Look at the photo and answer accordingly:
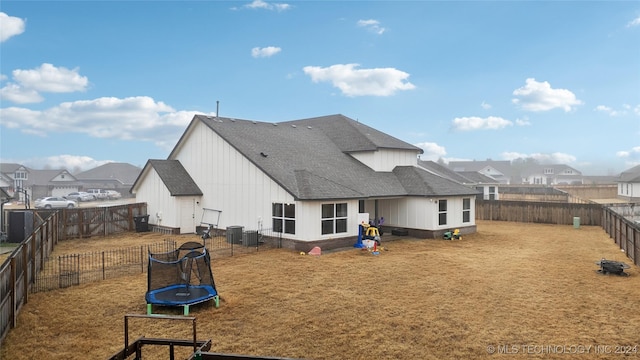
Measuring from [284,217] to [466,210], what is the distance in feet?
41.0

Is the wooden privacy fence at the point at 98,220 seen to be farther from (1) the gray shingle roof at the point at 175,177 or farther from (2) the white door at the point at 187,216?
(2) the white door at the point at 187,216

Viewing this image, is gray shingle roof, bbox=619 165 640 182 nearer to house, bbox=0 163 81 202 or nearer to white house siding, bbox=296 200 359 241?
white house siding, bbox=296 200 359 241

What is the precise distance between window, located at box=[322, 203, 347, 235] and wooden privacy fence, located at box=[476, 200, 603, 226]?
19121 mm

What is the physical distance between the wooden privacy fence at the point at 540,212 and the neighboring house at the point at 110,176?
8926 centimetres

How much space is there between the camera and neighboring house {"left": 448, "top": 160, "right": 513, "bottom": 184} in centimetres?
11925

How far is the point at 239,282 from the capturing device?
13.7 meters

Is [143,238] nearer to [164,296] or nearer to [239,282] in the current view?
[239,282]

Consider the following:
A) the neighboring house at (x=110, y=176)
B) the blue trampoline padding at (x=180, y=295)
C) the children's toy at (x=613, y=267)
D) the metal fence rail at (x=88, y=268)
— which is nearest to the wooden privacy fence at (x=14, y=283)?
the metal fence rail at (x=88, y=268)

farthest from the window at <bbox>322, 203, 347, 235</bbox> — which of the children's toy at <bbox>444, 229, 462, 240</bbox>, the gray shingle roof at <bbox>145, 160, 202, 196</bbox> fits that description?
the gray shingle roof at <bbox>145, 160, 202, 196</bbox>

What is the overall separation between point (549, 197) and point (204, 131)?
47.0m

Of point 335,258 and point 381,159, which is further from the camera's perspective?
point 381,159

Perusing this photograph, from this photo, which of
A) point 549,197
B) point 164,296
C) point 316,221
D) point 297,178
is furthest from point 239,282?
point 549,197

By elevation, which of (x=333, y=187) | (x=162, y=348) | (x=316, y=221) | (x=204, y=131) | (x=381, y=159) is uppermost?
(x=204, y=131)

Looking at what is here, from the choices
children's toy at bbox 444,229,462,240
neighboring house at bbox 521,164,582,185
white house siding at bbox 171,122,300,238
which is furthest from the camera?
neighboring house at bbox 521,164,582,185
